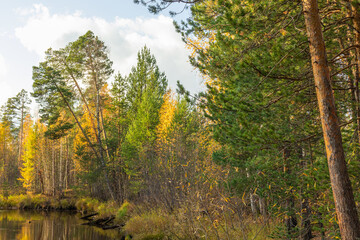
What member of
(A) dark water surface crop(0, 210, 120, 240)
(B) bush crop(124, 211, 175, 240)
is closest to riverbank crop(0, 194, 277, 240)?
(B) bush crop(124, 211, 175, 240)

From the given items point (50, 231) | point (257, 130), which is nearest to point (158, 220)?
point (50, 231)

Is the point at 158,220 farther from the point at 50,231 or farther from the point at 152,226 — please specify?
the point at 50,231

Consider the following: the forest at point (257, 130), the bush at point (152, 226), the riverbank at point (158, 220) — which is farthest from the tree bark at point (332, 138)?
the bush at point (152, 226)

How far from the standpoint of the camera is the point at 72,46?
79.2 ft

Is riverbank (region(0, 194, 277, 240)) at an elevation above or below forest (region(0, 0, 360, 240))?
below

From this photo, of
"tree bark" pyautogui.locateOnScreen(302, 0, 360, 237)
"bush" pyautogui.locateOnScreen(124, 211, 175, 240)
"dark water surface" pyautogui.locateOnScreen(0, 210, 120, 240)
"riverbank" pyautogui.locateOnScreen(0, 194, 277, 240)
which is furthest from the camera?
"dark water surface" pyautogui.locateOnScreen(0, 210, 120, 240)

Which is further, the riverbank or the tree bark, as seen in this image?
the riverbank

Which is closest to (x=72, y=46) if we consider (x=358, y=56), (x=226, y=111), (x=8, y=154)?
(x=226, y=111)

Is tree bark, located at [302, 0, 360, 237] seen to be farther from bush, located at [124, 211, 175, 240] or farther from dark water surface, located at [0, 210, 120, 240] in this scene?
dark water surface, located at [0, 210, 120, 240]

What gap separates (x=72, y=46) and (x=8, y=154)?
88.8 ft

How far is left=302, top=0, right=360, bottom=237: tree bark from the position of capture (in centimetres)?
432

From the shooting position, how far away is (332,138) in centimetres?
455

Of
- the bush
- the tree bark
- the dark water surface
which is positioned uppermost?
the tree bark

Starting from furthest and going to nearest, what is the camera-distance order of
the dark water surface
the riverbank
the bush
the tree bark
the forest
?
the dark water surface → the bush → the riverbank → the forest → the tree bark
